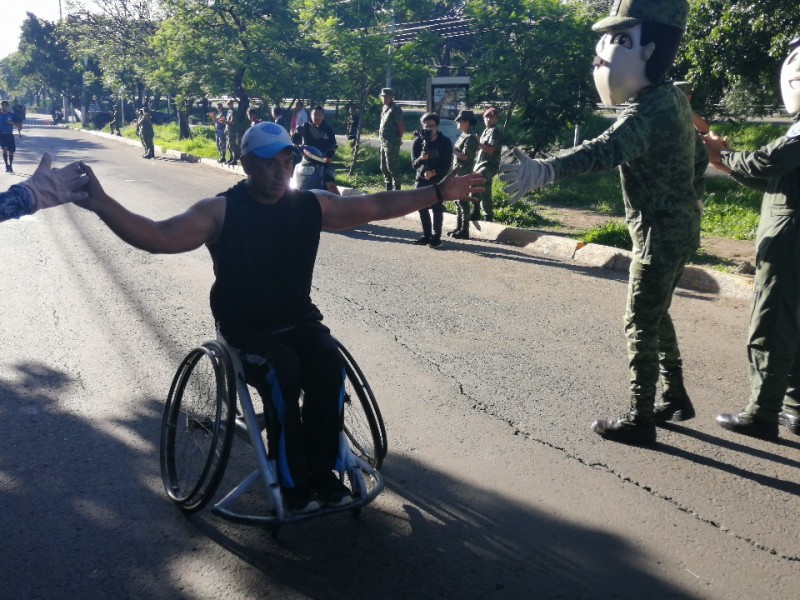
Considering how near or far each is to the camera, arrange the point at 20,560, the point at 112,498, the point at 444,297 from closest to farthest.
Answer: the point at 20,560 < the point at 112,498 < the point at 444,297

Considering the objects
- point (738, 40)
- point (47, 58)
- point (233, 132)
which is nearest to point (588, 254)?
point (738, 40)

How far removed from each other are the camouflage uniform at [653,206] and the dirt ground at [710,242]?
370 centimetres

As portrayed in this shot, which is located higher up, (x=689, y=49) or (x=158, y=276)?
(x=689, y=49)

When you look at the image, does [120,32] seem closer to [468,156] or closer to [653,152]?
[468,156]

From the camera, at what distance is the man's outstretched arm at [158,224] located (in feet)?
9.95

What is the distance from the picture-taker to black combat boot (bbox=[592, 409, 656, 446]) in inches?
171

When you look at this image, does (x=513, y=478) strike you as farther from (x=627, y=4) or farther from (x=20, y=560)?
(x=627, y=4)

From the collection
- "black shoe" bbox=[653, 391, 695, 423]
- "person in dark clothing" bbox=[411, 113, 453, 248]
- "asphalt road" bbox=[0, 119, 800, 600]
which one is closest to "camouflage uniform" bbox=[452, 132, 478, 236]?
"person in dark clothing" bbox=[411, 113, 453, 248]

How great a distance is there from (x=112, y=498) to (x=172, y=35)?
78.4ft

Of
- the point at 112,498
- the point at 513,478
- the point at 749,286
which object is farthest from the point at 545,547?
the point at 749,286

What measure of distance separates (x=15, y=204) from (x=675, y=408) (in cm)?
Result: 358

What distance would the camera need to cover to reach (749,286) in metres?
7.79

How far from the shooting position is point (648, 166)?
4.14m

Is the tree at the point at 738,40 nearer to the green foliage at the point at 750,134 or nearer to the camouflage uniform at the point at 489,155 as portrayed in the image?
the camouflage uniform at the point at 489,155
